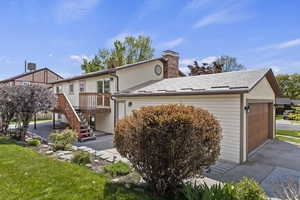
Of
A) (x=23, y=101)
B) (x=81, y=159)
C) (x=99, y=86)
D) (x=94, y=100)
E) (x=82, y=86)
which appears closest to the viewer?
(x=81, y=159)

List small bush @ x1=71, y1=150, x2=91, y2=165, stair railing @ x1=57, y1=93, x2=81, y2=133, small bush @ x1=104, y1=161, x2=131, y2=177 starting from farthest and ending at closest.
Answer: stair railing @ x1=57, y1=93, x2=81, y2=133
small bush @ x1=71, y1=150, x2=91, y2=165
small bush @ x1=104, y1=161, x2=131, y2=177

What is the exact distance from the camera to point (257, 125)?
8.17 meters

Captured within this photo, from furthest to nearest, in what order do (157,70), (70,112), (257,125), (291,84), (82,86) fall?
(291,84) → (82,86) → (157,70) → (70,112) → (257,125)

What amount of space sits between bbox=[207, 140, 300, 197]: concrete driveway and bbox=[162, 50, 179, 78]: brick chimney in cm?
881

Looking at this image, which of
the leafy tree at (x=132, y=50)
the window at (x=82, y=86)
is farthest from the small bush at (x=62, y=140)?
the leafy tree at (x=132, y=50)

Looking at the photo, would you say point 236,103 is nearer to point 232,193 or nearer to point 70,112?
point 232,193

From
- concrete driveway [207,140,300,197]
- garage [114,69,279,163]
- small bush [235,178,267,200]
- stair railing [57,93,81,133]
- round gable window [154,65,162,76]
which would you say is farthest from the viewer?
round gable window [154,65,162,76]

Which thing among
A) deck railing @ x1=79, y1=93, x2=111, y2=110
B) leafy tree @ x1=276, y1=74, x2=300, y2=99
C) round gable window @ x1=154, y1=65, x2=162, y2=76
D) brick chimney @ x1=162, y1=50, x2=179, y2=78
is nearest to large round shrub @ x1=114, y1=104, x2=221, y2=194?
deck railing @ x1=79, y1=93, x2=111, y2=110

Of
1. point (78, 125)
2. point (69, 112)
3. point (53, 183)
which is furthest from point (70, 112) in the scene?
point (53, 183)

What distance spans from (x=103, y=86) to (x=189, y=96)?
24.0 feet

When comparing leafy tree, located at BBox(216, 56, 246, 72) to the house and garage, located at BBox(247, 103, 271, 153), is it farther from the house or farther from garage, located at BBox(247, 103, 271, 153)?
garage, located at BBox(247, 103, 271, 153)

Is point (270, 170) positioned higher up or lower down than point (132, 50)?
lower down

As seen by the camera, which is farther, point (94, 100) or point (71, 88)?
point (71, 88)

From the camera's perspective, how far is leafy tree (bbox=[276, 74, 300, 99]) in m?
33.4
